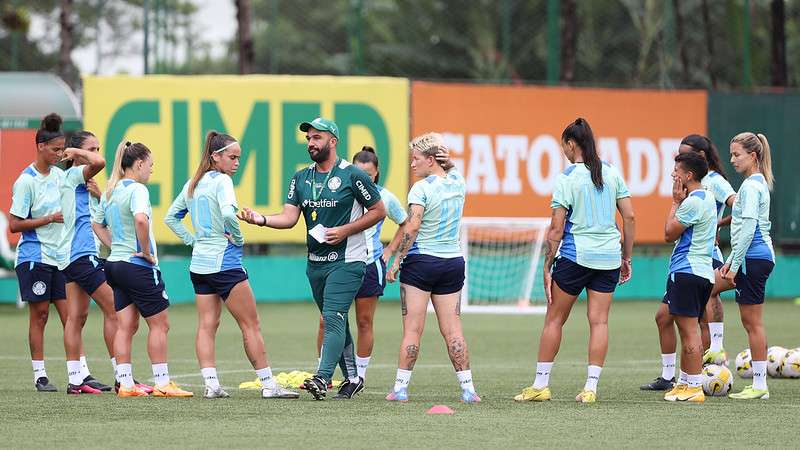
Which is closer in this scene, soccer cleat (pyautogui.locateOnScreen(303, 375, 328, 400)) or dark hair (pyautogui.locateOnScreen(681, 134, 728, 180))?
soccer cleat (pyautogui.locateOnScreen(303, 375, 328, 400))

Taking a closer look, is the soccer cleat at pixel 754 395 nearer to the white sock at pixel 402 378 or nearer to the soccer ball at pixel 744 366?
the soccer ball at pixel 744 366

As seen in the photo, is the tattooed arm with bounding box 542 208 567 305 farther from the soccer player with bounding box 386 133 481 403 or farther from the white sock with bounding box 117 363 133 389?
the white sock with bounding box 117 363 133 389

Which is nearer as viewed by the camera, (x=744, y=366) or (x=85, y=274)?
(x=85, y=274)

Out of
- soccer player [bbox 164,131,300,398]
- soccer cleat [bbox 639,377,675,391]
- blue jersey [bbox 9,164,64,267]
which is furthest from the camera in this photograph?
soccer cleat [bbox 639,377,675,391]

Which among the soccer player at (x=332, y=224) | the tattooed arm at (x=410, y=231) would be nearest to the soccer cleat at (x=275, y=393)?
the soccer player at (x=332, y=224)

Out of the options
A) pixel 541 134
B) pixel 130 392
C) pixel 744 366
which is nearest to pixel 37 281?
pixel 130 392

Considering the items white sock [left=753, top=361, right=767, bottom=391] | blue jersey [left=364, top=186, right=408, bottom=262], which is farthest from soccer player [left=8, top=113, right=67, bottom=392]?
white sock [left=753, top=361, right=767, bottom=391]

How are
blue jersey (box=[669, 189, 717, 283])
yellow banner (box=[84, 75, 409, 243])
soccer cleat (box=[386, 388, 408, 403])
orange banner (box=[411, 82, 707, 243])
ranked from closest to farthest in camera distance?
soccer cleat (box=[386, 388, 408, 403]), blue jersey (box=[669, 189, 717, 283]), yellow banner (box=[84, 75, 409, 243]), orange banner (box=[411, 82, 707, 243])

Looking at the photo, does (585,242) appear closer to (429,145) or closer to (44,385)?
(429,145)

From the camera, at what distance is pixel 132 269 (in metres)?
11.4

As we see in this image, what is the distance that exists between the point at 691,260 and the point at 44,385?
212 inches

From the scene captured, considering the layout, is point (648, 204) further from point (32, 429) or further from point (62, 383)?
point (32, 429)

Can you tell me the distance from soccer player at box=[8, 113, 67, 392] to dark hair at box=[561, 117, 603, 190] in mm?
4277

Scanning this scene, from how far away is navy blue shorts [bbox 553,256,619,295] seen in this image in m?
11.1
